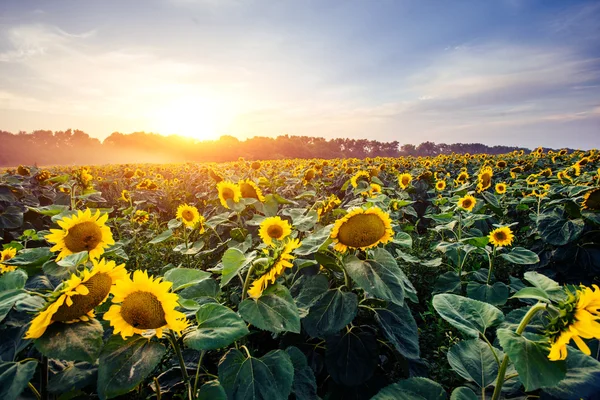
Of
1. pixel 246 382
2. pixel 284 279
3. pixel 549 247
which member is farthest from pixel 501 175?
pixel 246 382

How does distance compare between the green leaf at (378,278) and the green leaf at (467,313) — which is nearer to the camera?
the green leaf at (467,313)

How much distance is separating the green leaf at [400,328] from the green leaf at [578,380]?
0.60 m

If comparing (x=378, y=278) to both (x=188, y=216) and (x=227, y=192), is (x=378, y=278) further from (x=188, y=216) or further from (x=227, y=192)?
(x=188, y=216)

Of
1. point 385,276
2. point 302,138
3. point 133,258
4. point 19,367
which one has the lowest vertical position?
point 133,258

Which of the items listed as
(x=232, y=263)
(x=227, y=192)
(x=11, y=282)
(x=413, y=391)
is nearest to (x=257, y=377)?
(x=232, y=263)

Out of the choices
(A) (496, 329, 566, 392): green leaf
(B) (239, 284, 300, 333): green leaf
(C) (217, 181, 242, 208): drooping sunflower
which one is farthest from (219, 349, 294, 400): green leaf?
(C) (217, 181, 242, 208): drooping sunflower

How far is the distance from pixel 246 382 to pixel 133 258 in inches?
160

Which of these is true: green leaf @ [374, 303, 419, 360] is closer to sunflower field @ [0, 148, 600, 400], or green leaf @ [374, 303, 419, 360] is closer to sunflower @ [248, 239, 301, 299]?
sunflower field @ [0, 148, 600, 400]

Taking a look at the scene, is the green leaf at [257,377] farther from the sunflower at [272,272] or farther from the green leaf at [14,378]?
the green leaf at [14,378]

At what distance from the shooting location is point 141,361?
94 cm

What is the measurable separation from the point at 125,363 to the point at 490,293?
2678mm

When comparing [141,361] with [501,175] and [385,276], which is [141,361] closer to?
[385,276]

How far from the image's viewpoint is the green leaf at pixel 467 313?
114cm

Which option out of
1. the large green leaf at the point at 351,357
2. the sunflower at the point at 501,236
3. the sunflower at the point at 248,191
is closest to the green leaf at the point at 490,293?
the sunflower at the point at 501,236
